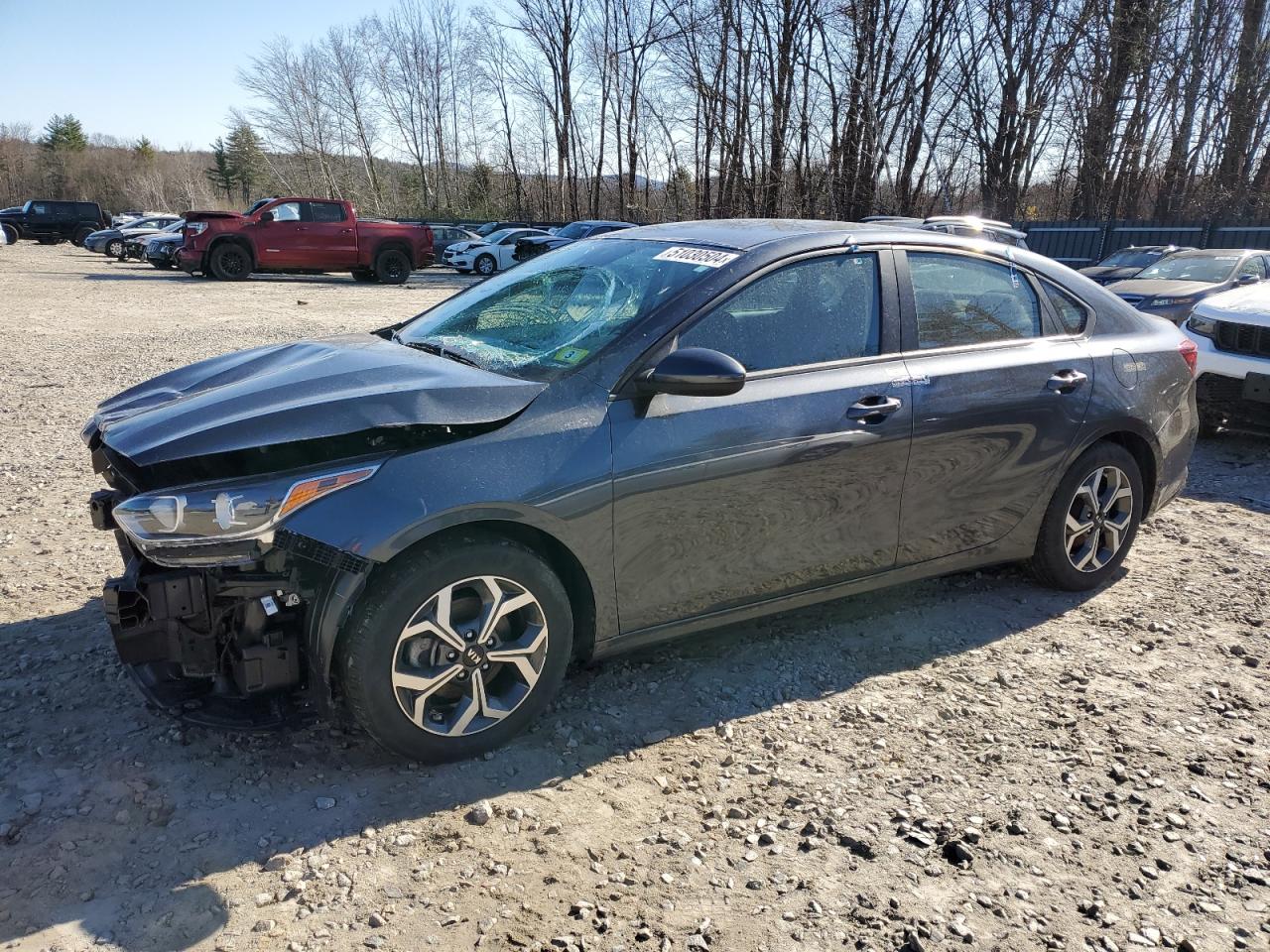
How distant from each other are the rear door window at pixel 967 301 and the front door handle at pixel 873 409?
0.35 meters

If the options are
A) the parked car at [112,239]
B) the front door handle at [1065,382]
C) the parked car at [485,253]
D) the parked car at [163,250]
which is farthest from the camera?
the parked car at [112,239]

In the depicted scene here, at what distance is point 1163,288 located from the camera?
11555mm

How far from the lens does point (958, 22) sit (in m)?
29.6

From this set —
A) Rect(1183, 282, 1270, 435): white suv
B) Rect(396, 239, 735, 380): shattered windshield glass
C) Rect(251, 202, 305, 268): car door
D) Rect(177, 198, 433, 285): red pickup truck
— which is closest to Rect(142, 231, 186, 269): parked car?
Rect(177, 198, 433, 285): red pickup truck

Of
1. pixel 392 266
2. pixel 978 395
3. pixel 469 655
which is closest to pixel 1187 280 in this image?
pixel 978 395

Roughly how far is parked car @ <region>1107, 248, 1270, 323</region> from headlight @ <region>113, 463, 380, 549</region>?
10.7m

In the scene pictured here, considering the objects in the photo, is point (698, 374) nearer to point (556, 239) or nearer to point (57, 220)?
point (556, 239)

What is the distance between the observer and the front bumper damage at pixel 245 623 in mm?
2588

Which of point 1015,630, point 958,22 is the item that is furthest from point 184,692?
point 958,22

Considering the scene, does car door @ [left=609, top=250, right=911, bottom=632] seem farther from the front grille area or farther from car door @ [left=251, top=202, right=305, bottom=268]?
car door @ [left=251, top=202, right=305, bottom=268]

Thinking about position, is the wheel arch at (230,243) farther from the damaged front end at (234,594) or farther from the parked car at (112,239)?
the damaged front end at (234,594)

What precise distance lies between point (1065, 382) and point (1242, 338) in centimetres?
440

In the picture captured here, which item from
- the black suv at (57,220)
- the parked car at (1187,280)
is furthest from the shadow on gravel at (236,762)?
the black suv at (57,220)

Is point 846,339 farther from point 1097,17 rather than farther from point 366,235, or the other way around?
point 1097,17
